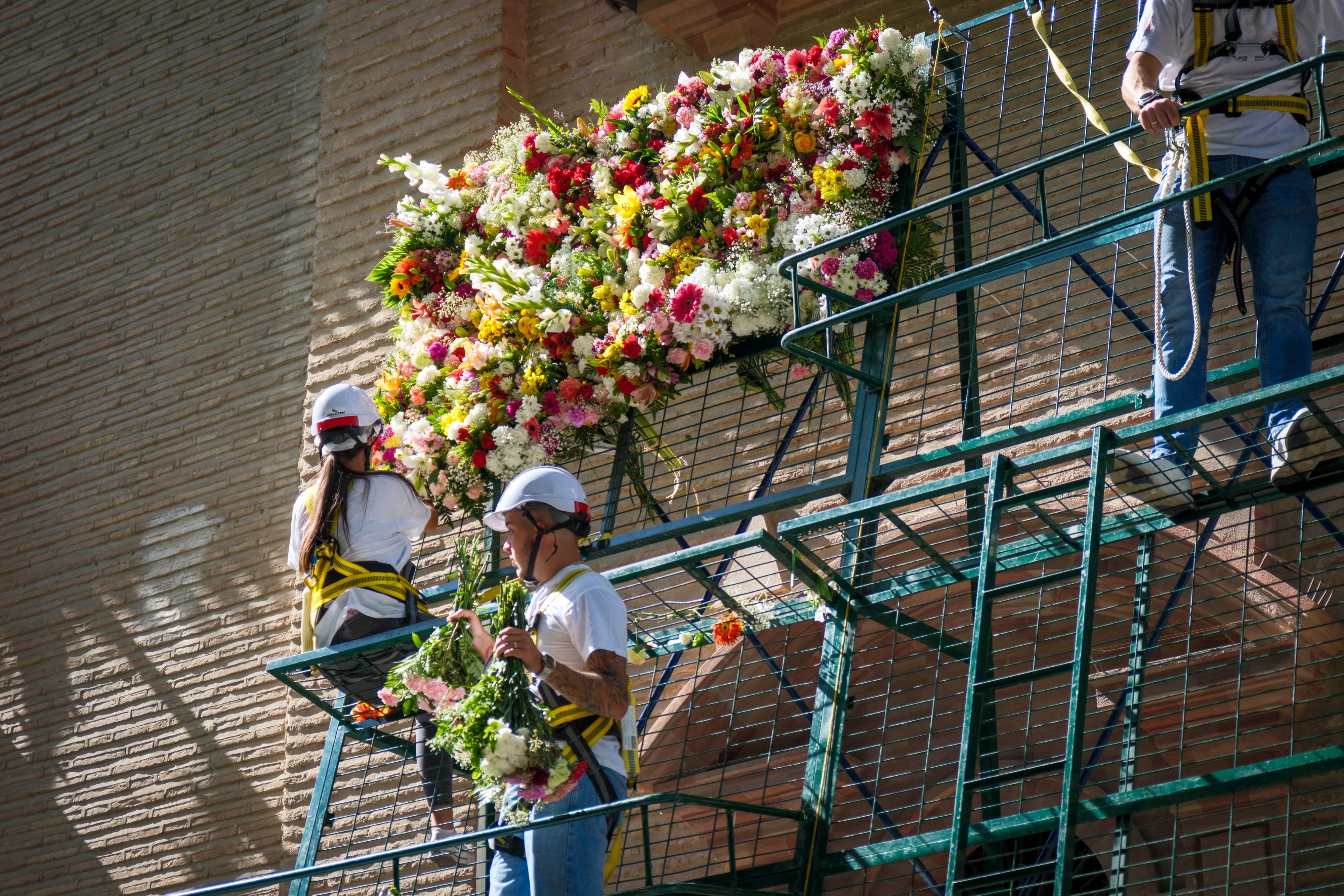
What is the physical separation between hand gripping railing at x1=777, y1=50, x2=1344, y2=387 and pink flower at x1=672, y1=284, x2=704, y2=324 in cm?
45

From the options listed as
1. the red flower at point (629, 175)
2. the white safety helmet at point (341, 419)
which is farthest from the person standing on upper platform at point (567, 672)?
the red flower at point (629, 175)

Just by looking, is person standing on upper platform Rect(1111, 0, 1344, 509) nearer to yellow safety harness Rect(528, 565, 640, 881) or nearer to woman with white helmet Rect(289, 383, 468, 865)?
yellow safety harness Rect(528, 565, 640, 881)

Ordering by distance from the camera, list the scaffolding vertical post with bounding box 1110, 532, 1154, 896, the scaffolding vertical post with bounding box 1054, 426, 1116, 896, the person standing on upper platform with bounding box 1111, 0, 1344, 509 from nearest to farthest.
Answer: the scaffolding vertical post with bounding box 1054, 426, 1116, 896
the scaffolding vertical post with bounding box 1110, 532, 1154, 896
the person standing on upper platform with bounding box 1111, 0, 1344, 509

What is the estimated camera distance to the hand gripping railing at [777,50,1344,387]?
496cm

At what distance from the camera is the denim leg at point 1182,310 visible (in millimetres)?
5281

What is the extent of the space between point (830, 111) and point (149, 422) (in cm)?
661

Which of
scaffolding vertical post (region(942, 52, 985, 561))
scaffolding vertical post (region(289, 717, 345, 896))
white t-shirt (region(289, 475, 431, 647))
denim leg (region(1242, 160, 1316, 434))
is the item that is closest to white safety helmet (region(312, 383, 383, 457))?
white t-shirt (region(289, 475, 431, 647))

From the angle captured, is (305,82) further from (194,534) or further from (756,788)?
(756,788)

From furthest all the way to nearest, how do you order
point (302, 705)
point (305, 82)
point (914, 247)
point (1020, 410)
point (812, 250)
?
point (305, 82) → point (302, 705) → point (1020, 410) → point (914, 247) → point (812, 250)

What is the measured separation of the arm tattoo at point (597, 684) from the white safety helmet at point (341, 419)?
7.83 ft

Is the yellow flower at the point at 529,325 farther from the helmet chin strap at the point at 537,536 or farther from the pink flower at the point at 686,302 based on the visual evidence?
the helmet chin strap at the point at 537,536

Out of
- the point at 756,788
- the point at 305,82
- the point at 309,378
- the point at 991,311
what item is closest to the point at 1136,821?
the point at 756,788

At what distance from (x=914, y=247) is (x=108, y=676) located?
6968 mm

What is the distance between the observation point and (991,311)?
28.7 ft
